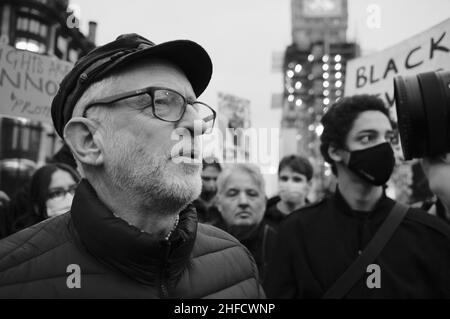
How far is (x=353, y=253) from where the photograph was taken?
7.29 feet

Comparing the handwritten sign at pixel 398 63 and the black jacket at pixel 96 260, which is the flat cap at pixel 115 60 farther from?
the handwritten sign at pixel 398 63

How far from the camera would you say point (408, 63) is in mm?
3629

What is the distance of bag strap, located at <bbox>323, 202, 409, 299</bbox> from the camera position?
2.10 metres

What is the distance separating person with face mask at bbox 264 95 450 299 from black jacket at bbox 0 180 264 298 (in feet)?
3.09

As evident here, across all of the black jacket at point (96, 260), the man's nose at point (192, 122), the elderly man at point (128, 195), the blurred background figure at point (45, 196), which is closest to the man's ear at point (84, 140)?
the elderly man at point (128, 195)

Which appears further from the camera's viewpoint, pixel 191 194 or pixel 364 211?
pixel 364 211

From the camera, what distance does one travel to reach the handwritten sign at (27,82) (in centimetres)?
323

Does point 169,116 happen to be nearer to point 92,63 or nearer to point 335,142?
point 92,63

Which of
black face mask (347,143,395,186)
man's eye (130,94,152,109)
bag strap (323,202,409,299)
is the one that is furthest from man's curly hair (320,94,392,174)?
man's eye (130,94,152,109)

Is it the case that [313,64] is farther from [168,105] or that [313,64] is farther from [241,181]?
[168,105]

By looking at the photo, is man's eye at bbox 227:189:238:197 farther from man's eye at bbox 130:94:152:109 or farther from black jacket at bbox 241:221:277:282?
man's eye at bbox 130:94:152:109

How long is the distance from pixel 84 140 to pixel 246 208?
2237mm

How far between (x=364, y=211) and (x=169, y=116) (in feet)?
4.83
